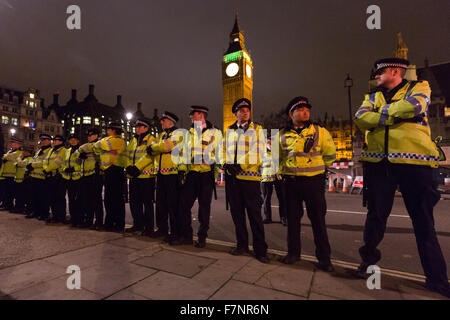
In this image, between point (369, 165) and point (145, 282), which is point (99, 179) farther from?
point (369, 165)

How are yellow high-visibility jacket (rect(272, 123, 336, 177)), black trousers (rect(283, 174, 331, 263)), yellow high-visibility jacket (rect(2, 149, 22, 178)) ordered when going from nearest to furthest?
black trousers (rect(283, 174, 331, 263)) → yellow high-visibility jacket (rect(272, 123, 336, 177)) → yellow high-visibility jacket (rect(2, 149, 22, 178))

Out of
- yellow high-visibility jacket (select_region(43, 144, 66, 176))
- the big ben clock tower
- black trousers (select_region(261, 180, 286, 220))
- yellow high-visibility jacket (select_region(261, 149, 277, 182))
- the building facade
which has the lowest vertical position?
black trousers (select_region(261, 180, 286, 220))

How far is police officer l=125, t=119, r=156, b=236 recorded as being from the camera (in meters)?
4.62

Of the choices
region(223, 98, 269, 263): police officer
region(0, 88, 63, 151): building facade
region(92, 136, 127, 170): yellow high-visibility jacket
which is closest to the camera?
region(223, 98, 269, 263): police officer

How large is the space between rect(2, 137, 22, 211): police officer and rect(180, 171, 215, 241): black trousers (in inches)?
270

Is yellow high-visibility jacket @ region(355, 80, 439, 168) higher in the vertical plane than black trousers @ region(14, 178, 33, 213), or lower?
higher

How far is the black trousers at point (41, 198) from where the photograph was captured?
6180 mm

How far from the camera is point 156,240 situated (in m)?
4.23

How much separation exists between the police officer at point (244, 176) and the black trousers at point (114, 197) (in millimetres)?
2595

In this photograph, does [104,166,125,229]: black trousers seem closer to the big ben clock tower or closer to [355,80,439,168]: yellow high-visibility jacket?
[355,80,439,168]: yellow high-visibility jacket

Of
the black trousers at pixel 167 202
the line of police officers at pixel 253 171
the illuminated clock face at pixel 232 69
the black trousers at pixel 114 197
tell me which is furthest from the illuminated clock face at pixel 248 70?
the black trousers at pixel 167 202

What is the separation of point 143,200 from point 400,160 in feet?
13.5

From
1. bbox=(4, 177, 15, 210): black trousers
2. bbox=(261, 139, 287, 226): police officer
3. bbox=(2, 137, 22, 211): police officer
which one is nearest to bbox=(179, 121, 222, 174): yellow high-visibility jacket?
bbox=(261, 139, 287, 226): police officer

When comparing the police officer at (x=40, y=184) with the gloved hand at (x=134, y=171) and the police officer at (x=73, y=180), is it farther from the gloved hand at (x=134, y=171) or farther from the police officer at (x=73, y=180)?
the gloved hand at (x=134, y=171)
